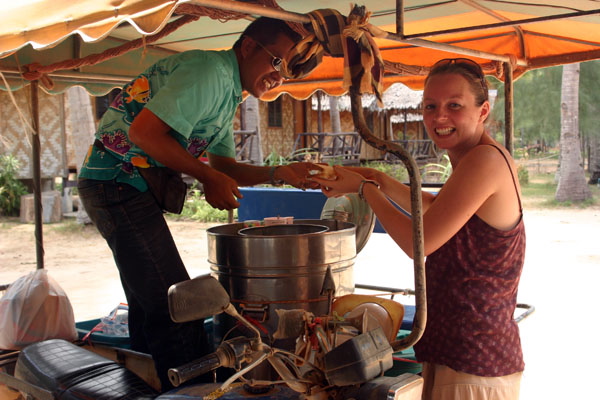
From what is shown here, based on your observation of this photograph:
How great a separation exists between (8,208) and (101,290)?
8.03 metres

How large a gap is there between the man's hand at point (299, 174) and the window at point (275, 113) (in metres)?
17.9

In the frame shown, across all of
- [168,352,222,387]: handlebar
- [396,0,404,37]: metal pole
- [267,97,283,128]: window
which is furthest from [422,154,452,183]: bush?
[168,352,222,387]: handlebar

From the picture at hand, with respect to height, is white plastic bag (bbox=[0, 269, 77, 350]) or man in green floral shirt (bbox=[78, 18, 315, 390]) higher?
man in green floral shirt (bbox=[78, 18, 315, 390])

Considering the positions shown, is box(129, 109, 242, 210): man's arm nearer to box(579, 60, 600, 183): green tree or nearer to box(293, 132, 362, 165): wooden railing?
box(293, 132, 362, 165): wooden railing

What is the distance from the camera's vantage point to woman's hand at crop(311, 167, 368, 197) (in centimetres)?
223

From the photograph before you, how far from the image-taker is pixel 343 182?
2.26 metres

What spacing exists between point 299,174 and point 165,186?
1.88 feet

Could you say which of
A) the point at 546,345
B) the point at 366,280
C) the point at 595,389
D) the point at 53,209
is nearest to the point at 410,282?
the point at 366,280

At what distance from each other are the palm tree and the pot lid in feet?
49.7

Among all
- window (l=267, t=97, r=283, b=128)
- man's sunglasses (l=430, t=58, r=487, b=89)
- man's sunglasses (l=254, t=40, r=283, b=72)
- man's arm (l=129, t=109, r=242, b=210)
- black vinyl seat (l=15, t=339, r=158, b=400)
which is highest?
window (l=267, t=97, r=283, b=128)

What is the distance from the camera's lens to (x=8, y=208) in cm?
1520

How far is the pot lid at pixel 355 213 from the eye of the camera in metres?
3.50

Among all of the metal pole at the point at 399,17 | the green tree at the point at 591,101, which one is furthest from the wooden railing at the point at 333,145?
the metal pole at the point at 399,17

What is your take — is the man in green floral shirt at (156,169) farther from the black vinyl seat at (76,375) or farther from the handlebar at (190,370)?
the handlebar at (190,370)
